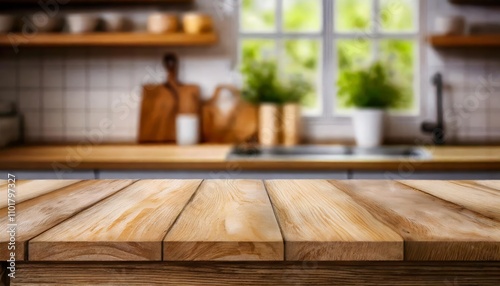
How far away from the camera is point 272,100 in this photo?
116 inches

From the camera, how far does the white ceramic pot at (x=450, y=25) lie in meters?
2.88

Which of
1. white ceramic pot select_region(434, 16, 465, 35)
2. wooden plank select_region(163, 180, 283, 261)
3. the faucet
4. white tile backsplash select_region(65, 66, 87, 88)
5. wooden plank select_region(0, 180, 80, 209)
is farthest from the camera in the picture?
white tile backsplash select_region(65, 66, 87, 88)

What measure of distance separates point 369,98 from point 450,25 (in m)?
0.57

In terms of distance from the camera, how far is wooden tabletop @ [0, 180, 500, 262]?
723 millimetres

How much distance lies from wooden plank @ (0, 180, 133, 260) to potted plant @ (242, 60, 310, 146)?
164cm

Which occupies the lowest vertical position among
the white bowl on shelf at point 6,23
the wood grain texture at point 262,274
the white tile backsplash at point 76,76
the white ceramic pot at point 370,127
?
the wood grain texture at point 262,274

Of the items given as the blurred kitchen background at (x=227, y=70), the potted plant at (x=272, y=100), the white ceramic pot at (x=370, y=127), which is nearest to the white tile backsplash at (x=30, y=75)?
the blurred kitchen background at (x=227, y=70)

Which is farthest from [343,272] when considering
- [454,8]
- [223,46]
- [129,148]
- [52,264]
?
[454,8]

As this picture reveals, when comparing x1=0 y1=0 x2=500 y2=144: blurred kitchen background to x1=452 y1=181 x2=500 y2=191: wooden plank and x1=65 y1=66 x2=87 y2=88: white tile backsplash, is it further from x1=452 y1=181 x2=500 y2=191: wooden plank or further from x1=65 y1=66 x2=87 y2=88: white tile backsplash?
x1=452 y1=181 x2=500 y2=191: wooden plank

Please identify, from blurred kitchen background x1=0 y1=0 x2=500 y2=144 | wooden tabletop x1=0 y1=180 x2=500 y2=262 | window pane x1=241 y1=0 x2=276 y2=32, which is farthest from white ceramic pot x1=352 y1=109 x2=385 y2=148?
wooden tabletop x1=0 y1=180 x2=500 y2=262

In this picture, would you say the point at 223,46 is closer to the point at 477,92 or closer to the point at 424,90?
the point at 424,90

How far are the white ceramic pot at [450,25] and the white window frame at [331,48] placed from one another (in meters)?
0.21

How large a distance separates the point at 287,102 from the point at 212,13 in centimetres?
67

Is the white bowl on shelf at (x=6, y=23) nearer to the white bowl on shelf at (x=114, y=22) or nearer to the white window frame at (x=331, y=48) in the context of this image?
the white bowl on shelf at (x=114, y=22)
